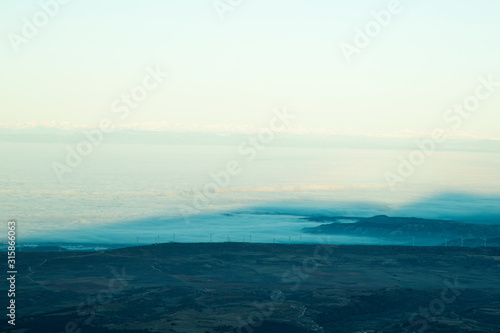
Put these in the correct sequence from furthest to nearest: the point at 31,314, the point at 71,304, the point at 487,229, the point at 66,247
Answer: the point at 487,229 < the point at 66,247 < the point at 71,304 < the point at 31,314

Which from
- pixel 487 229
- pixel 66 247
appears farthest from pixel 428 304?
pixel 487 229

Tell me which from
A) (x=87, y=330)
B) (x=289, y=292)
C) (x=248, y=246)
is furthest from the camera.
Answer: (x=248, y=246)

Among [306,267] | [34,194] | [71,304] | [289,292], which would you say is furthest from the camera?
[34,194]

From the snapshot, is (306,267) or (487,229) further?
(487,229)

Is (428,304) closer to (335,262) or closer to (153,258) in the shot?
(335,262)

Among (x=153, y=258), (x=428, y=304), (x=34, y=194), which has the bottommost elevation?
(x=428, y=304)

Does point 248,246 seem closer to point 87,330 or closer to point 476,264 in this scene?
point 476,264

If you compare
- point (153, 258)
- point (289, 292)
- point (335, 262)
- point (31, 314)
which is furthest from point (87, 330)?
point (335, 262)

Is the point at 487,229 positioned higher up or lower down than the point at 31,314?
higher up

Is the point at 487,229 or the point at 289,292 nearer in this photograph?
the point at 289,292
